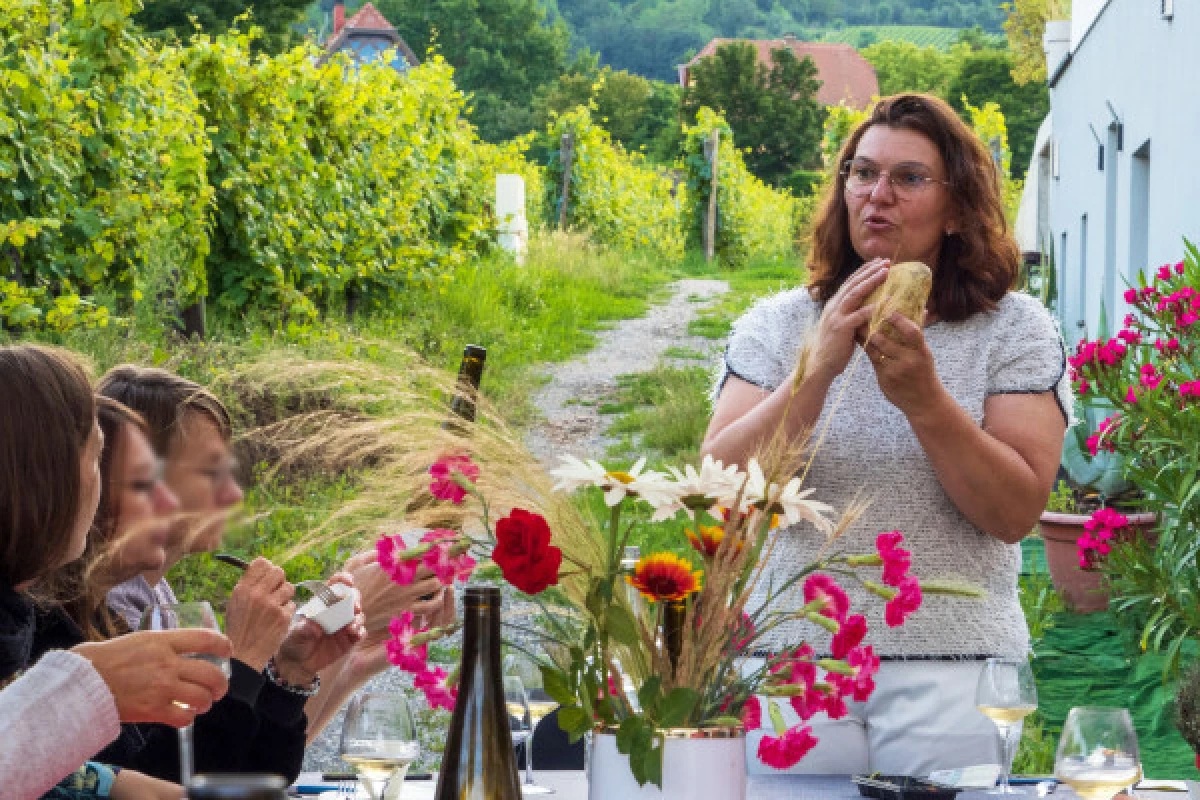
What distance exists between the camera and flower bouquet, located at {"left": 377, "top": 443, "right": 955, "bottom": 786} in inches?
57.5

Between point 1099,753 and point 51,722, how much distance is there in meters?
1.14

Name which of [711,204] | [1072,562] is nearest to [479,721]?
[1072,562]

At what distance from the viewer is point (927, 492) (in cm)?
220

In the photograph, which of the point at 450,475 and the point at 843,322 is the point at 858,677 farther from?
the point at 843,322

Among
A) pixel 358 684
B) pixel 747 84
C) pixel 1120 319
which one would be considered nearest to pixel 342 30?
pixel 747 84

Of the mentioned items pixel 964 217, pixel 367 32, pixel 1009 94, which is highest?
pixel 367 32

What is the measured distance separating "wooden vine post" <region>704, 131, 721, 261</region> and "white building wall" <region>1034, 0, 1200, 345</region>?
7357mm

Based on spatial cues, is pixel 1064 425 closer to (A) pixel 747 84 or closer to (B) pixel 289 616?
(B) pixel 289 616

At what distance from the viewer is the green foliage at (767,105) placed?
1433 inches

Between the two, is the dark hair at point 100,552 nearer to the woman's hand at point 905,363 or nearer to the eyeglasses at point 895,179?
the woman's hand at point 905,363

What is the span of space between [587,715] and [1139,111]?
6.56m

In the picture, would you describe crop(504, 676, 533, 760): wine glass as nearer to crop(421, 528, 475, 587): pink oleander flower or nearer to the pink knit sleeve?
crop(421, 528, 475, 587): pink oleander flower

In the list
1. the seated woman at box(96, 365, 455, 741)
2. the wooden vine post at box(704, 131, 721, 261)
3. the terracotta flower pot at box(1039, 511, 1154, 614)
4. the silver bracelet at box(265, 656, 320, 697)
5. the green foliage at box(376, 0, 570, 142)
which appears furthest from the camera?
the green foliage at box(376, 0, 570, 142)

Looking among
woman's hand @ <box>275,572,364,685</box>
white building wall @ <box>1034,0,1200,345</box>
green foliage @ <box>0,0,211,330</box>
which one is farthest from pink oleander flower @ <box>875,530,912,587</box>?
white building wall @ <box>1034,0,1200,345</box>
